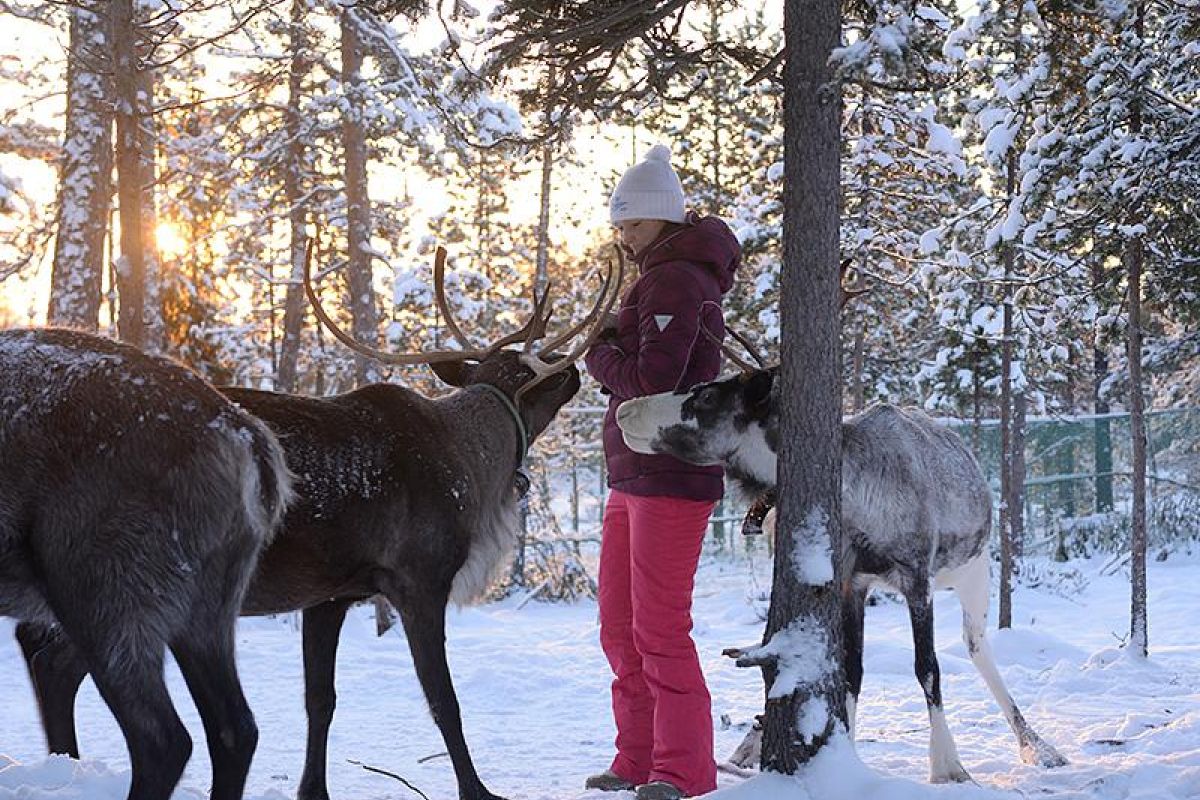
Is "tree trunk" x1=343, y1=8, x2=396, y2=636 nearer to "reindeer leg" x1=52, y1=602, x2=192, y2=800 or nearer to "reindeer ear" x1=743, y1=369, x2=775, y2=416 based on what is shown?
"reindeer ear" x1=743, y1=369, x2=775, y2=416

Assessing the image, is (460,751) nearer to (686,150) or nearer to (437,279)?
(437,279)

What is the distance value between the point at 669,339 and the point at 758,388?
64 cm

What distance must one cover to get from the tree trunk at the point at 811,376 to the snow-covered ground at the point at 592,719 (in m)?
0.27

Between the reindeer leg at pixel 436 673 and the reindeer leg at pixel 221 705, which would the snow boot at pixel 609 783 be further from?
the reindeer leg at pixel 221 705

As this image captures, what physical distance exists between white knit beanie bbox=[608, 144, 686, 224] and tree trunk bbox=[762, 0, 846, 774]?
0.86m

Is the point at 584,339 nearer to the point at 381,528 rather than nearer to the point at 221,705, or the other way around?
the point at 381,528

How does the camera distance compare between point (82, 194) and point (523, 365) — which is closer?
point (523, 365)

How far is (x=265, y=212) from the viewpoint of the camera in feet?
58.6

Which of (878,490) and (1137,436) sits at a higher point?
(1137,436)

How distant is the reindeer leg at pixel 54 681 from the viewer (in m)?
4.80

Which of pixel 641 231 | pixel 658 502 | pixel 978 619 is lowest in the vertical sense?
pixel 978 619

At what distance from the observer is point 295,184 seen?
675 inches

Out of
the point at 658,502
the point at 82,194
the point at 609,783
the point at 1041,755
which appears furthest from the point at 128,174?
the point at 1041,755

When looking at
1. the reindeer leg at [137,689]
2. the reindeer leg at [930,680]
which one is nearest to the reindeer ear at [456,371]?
the reindeer leg at [930,680]
